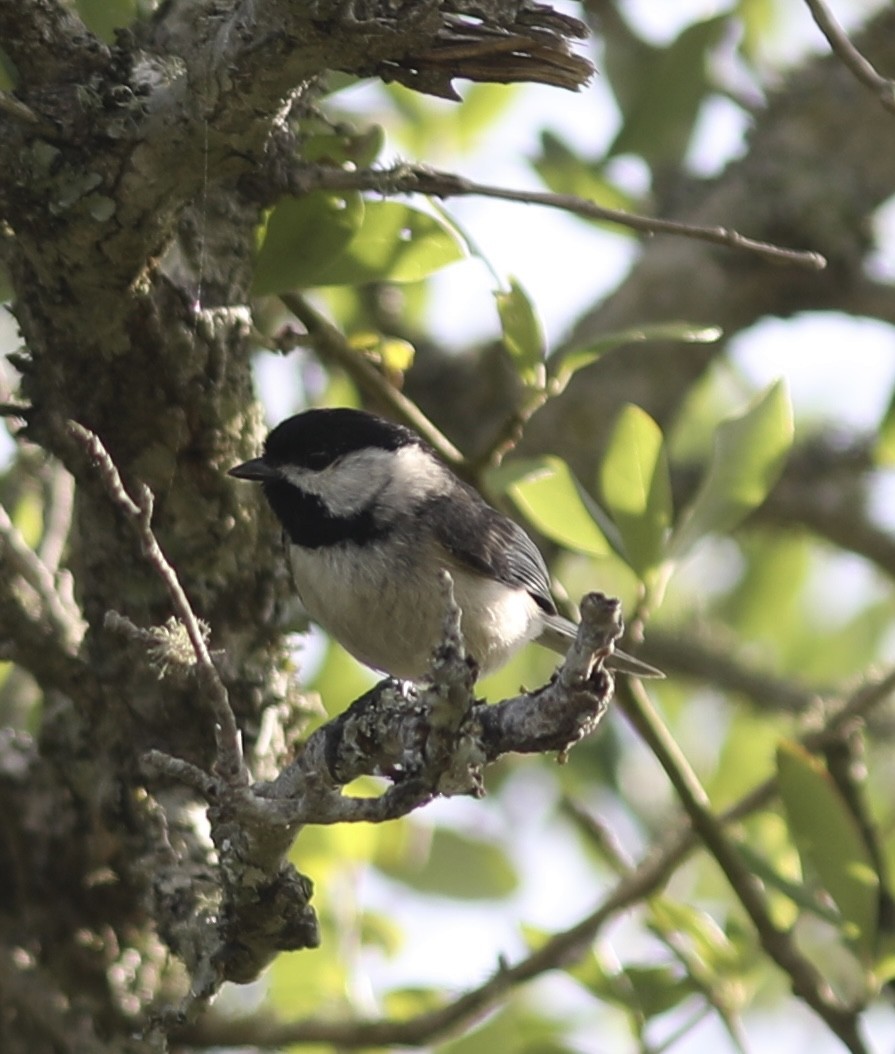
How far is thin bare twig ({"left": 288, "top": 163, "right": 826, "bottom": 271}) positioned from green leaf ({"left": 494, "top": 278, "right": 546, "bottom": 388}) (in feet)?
0.81

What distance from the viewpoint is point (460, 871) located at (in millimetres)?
3236

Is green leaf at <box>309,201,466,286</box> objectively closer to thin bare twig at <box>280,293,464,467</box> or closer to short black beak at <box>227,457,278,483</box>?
thin bare twig at <box>280,293,464,467</box>

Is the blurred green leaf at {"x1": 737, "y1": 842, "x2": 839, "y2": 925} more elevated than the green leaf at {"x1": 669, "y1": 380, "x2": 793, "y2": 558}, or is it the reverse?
the green leaf at {"x1": 669, "y1": 380, "x2": 793, "y2": 558}

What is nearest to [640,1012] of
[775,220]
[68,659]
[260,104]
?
[68,659]

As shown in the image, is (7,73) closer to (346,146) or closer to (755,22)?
(346,146)

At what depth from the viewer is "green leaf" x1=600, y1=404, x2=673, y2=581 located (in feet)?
7.80

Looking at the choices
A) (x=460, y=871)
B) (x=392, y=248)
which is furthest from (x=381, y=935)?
(x=392, y=248)

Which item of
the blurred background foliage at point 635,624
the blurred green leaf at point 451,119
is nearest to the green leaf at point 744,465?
the blurred background foliage at point 635,624

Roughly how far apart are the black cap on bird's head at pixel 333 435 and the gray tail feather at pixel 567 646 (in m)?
0.48

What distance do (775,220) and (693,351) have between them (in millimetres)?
386

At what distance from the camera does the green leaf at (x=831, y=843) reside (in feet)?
7.48

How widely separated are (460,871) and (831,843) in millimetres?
1135

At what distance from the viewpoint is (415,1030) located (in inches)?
95.1

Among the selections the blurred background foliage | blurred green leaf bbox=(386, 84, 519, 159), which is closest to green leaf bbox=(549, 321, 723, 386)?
the blurred background foliage
